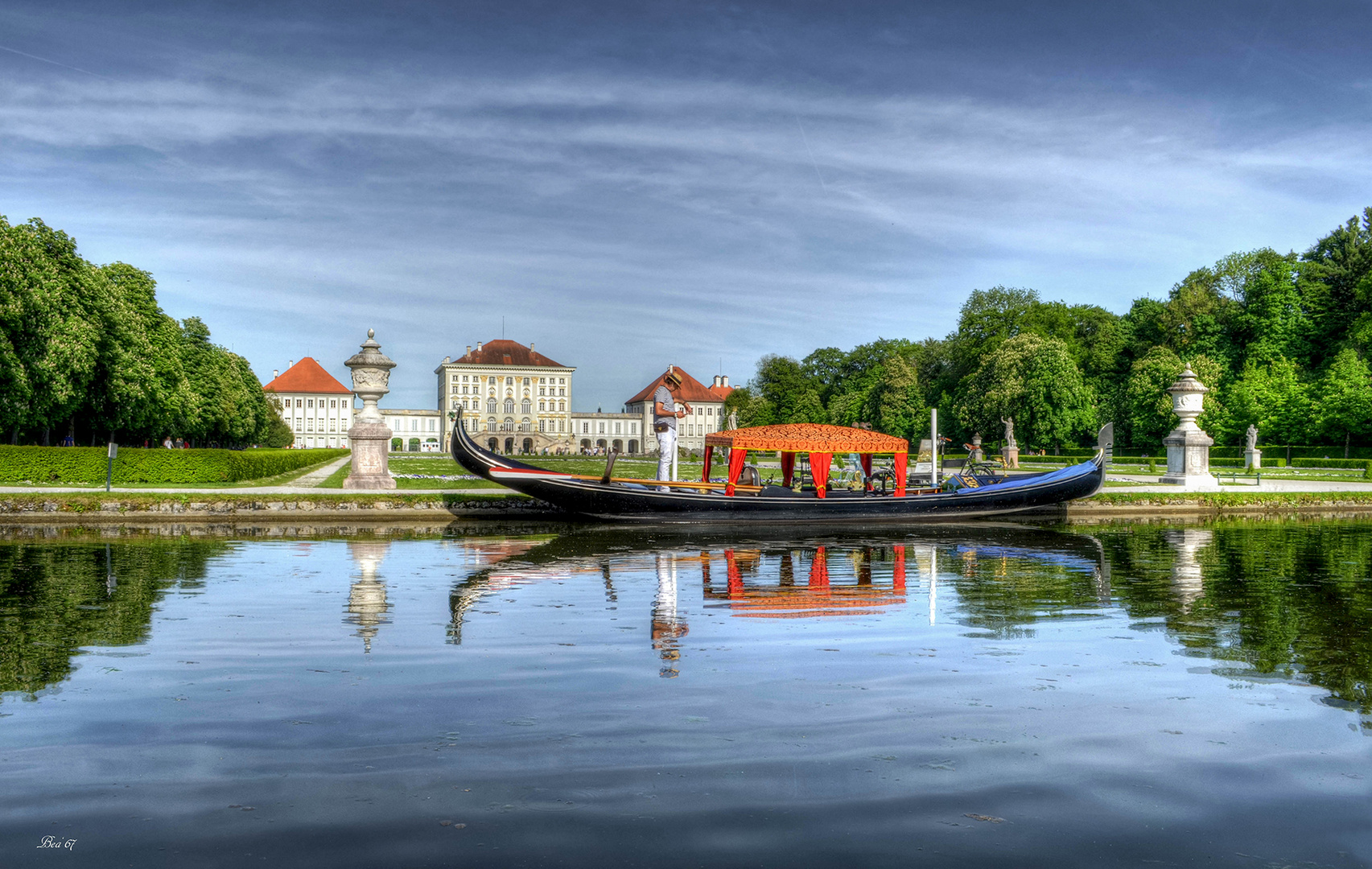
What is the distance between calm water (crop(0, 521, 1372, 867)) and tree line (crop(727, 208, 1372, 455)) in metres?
48.1

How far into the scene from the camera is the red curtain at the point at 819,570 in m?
13.0

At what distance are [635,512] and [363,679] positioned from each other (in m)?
15.3

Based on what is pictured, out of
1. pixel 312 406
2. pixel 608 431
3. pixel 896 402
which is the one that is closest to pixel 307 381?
pixel 312 406

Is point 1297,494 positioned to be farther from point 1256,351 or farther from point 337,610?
point 1256,351

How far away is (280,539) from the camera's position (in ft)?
60.7

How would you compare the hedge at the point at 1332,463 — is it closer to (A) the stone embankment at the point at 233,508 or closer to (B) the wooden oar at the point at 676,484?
(B) the wooden oar at the point at 676,484

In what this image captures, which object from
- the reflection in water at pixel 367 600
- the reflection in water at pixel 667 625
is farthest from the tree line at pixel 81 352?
the reflection in water at pixel 667 625

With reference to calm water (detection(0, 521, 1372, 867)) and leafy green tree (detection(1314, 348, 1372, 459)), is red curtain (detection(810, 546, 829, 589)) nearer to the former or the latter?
calm water (detection(0, 521, 1372, 867))

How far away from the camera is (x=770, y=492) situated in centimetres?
2311

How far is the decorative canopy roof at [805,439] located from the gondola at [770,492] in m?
0.02

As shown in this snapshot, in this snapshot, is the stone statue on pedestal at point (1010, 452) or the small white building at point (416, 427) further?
the small white building at point (416, 427)

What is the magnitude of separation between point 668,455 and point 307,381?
125 meters

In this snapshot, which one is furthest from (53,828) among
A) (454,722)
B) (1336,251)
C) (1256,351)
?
(1336,251)

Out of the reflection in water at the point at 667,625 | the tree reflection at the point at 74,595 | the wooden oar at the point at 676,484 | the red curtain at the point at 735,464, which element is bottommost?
the reflection in water at the point at 667,625
